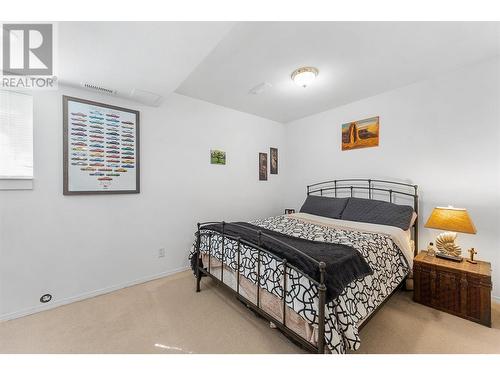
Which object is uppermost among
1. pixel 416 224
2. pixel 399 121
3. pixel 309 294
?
pixel 399 121

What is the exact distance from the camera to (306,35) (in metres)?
1.78

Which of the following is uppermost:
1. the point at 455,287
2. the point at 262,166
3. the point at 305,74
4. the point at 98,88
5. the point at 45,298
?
A: the point at 305,74

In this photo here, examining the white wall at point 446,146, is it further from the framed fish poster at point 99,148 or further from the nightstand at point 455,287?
the framed fish poster at point 99,148

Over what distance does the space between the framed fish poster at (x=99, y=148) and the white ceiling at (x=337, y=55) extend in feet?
3.19

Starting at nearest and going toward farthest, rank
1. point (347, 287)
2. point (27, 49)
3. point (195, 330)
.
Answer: point (347, 287)
point (27, 49)
point (195, 330)

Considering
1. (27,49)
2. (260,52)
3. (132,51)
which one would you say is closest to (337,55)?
(260,52)

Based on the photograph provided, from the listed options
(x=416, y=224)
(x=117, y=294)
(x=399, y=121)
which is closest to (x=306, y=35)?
(x=399, y=121)

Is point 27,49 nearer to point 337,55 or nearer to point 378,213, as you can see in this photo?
point 337,55

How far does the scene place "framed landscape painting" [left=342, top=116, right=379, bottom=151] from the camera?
3.03 metres

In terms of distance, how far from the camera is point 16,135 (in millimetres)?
1902

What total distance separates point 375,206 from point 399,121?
4.01ft

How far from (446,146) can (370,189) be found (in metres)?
0.98
